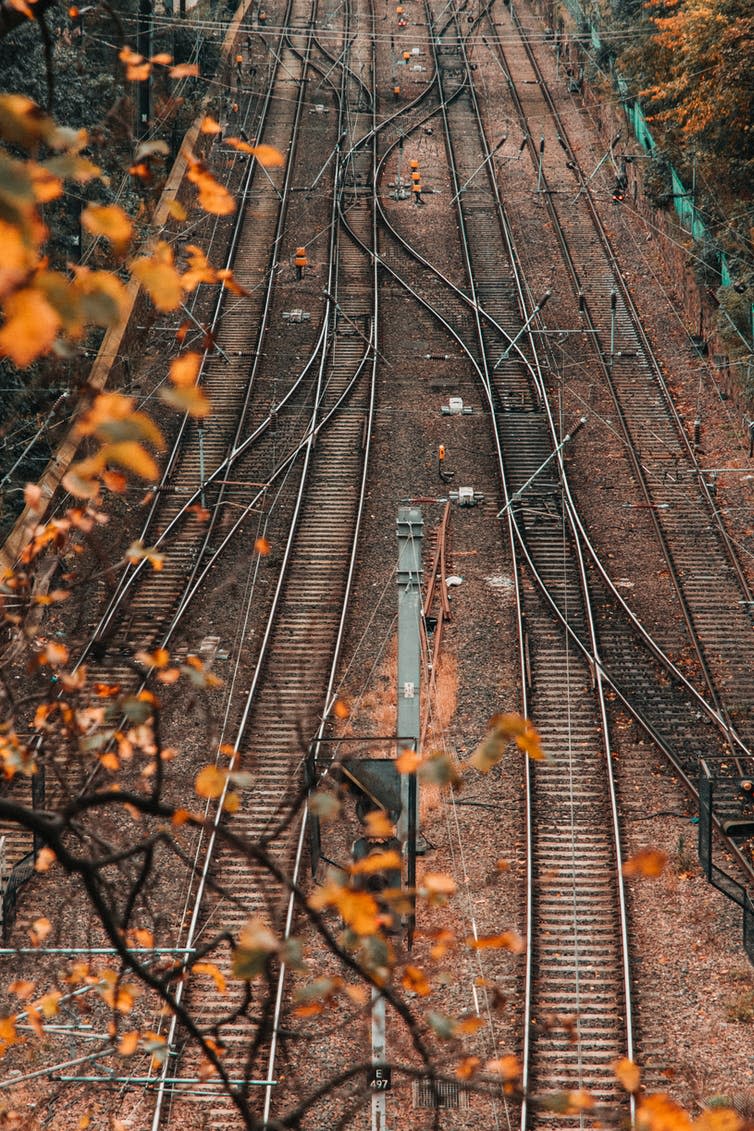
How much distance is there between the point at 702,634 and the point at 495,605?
269 cm

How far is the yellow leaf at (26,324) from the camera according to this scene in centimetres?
260

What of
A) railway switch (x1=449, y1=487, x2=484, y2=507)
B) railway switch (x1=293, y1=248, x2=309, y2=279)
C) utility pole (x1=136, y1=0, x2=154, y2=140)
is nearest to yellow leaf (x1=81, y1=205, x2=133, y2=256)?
railway switch (x1=449, y1=487, x2=484, y2=507)

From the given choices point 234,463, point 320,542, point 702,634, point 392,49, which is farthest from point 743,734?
point 392,49

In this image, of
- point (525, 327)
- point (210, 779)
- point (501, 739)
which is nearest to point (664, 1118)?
point (501, 739)

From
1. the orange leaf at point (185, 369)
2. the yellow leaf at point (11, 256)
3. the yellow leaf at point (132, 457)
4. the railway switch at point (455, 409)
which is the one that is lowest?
the yellow leaf at point (132, 457)

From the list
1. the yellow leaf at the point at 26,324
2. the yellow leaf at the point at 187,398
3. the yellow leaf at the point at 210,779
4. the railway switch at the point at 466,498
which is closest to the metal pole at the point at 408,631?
the yellow leaf at the point at 210,779

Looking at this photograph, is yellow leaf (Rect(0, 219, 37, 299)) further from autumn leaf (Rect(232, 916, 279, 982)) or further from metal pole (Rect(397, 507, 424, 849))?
metal pole (Rect(397, 507, 424, 849))

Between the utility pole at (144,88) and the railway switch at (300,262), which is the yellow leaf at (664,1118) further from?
the utility pole at (144,88)

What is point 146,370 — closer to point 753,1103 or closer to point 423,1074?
point 753,1103

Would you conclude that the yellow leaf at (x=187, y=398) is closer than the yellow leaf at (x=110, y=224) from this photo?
Yes

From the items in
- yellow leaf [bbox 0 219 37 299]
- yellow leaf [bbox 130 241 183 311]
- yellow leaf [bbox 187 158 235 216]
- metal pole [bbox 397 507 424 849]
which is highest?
metal pole [bbox 397 507 424 849]

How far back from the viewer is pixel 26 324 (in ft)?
8.58

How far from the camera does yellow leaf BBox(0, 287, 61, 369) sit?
8.52 ft

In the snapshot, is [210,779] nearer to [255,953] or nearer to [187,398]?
[255,953]
